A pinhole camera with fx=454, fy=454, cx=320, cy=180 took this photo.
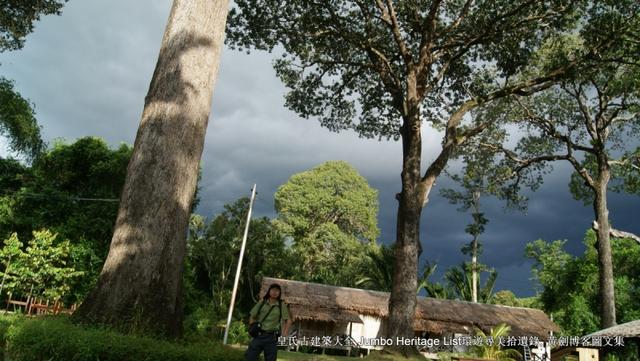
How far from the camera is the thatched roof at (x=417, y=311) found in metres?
23.9

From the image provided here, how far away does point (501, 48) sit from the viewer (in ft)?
44.1

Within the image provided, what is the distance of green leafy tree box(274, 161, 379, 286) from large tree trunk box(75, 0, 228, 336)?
2734 cm

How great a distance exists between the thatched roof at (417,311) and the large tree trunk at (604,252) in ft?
29.0

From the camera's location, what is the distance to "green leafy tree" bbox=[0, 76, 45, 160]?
2203 cm

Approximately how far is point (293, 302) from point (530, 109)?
14.9 metres

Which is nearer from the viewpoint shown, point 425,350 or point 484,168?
point 484,168

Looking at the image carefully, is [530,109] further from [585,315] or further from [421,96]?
[585,315]

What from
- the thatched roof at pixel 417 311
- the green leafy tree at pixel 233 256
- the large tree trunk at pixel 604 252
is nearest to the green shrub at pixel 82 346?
the large tree trunk at pixel 604 252

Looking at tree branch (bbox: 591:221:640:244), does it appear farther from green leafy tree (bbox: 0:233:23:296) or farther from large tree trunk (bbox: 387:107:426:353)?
green leafy tree (bbox: 0:233:23:296)

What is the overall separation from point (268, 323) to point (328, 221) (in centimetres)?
2921

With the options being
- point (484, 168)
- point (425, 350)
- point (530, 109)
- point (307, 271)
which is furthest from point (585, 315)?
point (307, 271)

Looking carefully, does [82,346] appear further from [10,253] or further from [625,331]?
[625,331]

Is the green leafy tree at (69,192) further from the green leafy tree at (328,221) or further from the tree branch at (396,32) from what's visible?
the tree branch at (396,32)

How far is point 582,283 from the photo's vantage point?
30656 mm
